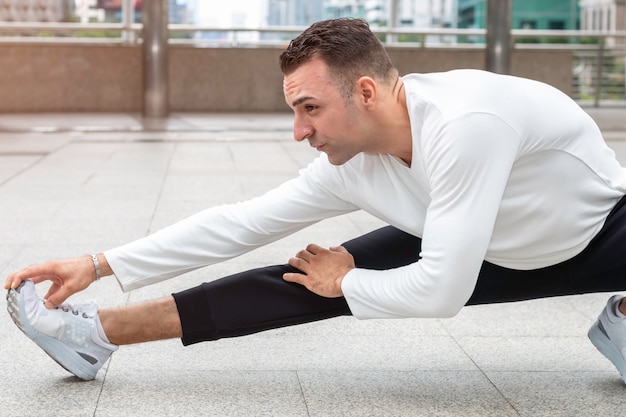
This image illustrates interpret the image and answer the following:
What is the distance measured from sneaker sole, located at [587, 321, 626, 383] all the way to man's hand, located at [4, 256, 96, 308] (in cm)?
145

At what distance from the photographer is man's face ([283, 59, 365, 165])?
2455 millimetres

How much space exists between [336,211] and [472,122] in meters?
0.66

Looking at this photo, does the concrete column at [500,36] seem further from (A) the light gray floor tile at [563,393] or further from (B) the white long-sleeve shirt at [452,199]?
(B) the white long-sleeve shirt at [452,199]

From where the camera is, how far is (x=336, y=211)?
287cm

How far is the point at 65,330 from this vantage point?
275 cm

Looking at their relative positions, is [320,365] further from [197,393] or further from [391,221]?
[391,221]

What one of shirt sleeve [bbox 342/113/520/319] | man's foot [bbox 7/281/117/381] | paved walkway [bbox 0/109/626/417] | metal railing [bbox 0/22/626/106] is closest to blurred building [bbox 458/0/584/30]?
metal railing [bbox 0/22/626/106]

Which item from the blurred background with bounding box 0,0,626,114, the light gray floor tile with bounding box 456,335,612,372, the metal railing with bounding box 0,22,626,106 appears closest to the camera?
the light gray floor tile with bounding box 456,335,612,372

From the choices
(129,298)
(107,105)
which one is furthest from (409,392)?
(107,105)

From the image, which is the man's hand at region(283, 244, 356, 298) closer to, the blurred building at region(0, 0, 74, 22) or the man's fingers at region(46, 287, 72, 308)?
the man's fingers at region(46, 287, 72, 308)

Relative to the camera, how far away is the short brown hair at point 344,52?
243cm

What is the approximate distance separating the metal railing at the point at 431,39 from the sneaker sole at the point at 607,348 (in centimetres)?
1263

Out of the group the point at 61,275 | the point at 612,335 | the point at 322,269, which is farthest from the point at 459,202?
the point at 61,275

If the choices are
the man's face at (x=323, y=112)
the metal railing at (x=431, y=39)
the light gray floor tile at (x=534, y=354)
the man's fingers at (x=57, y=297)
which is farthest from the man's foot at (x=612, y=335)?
the metal railing at (x=431, y=39)
